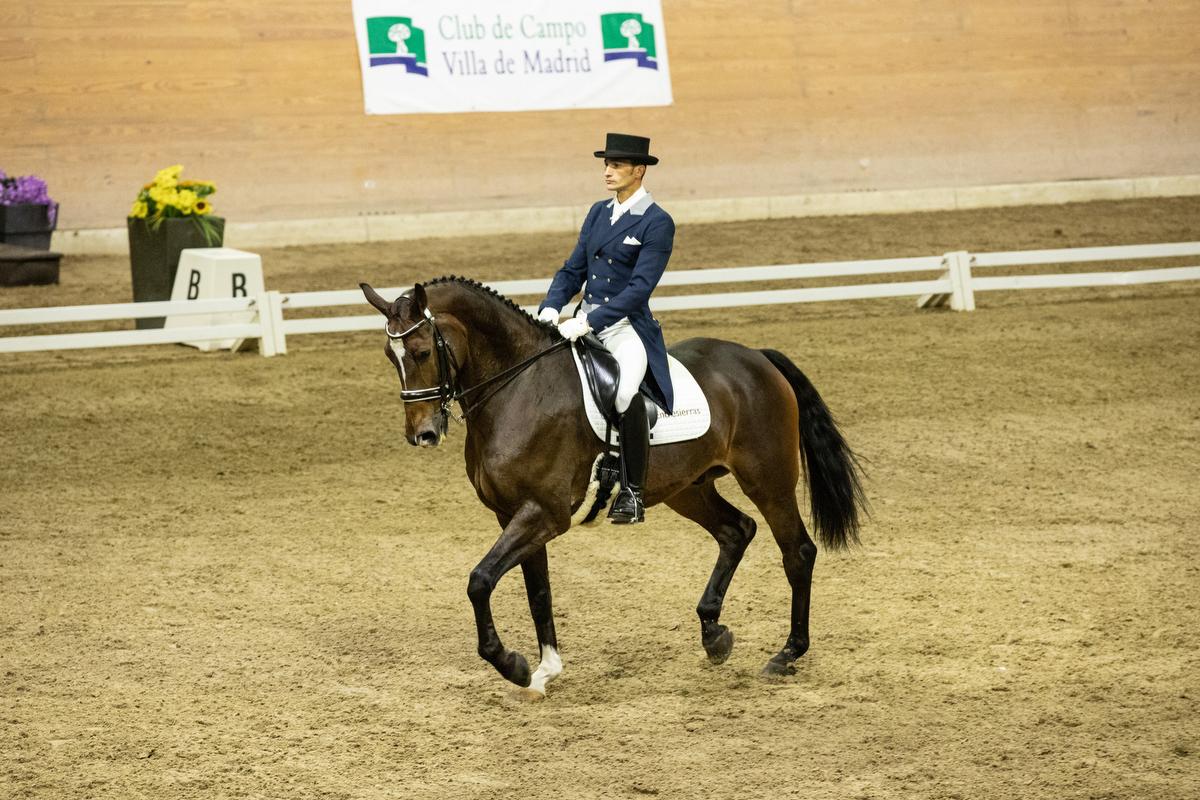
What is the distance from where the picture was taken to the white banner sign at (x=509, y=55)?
16.5m

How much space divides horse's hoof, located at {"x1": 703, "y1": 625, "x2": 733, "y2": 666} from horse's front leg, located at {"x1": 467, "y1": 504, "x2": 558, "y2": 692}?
0.74 m

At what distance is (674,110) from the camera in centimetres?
1780

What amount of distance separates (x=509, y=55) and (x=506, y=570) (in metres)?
13.1

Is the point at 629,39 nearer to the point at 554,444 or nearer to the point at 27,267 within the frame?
the point at 27,267

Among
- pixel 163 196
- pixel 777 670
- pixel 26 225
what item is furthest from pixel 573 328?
pixel 26 225

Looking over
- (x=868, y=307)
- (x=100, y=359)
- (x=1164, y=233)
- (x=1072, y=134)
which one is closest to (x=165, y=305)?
(x=100, y=359)

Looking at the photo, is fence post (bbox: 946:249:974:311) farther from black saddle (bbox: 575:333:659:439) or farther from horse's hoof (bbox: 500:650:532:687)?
horse's hoof (bbox: 500:650:532:687)

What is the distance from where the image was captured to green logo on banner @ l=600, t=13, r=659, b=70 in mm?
17250

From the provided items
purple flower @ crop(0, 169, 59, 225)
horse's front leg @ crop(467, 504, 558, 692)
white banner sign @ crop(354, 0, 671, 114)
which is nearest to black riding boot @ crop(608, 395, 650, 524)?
horse's front leg @ crop(467, 504, 558, 692)

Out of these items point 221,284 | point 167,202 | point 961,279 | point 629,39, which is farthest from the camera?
point 629,39

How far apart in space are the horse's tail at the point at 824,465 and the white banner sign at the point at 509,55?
1189 cm

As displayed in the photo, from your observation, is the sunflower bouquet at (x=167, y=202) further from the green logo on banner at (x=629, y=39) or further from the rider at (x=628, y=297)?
the rider at (x=628, y=297)

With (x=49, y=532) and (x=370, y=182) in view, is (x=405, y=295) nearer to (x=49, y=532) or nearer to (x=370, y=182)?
(x=49, y=532)

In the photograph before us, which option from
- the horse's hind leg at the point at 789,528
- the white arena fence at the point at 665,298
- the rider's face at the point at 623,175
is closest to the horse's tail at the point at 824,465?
the horse's hind leg at the point at 789,528
